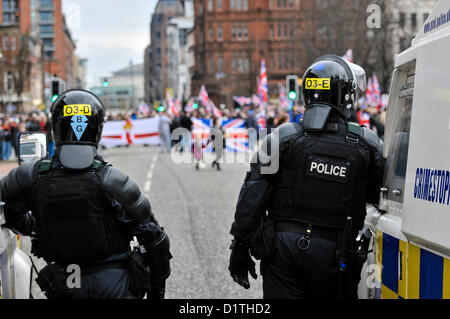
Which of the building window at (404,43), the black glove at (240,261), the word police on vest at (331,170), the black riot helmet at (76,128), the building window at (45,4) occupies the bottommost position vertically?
the black glove at (240,261)

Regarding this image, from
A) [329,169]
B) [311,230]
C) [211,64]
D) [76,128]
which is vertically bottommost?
[211,64]

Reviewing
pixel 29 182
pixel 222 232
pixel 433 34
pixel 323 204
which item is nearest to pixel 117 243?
pixel 29 182

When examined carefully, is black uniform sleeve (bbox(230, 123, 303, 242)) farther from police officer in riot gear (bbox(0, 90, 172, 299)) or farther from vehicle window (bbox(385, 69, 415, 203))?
vehicle window (bbox(385, 69, 415, 203))

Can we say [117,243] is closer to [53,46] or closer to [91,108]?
[91,108]

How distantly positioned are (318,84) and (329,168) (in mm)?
480

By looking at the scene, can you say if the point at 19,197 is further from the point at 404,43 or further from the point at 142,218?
the point at 404,43

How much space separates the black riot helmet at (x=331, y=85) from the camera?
13.2 ft

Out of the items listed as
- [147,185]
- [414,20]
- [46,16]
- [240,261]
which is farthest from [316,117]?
[46,16]

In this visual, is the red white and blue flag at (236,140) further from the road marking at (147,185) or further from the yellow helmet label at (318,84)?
the yellow helmet label at (318,84)

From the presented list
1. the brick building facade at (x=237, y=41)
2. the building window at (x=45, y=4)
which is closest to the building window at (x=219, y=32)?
the brick building facade at (x=237, y=41)

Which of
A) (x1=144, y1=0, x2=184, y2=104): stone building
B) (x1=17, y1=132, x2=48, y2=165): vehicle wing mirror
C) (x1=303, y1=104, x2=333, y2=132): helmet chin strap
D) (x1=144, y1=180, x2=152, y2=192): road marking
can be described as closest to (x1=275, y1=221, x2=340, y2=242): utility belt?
(x1=303, y1=104, x2=333, y2=132): helmet chin strap

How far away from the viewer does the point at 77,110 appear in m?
Result: 3.65

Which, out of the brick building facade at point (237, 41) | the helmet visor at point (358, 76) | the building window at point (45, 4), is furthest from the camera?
the building window at point (45, 4)

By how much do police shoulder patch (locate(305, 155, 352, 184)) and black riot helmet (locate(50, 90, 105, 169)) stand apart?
1131mm
